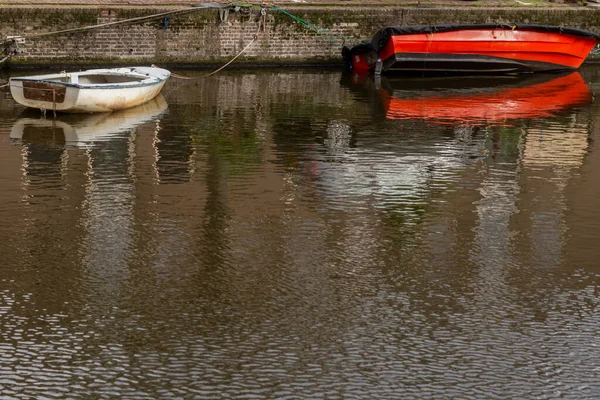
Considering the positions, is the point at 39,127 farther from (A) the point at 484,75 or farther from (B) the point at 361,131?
(A) the point at 484,75

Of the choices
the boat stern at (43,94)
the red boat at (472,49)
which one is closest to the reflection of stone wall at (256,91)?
the red boat at (472,49)

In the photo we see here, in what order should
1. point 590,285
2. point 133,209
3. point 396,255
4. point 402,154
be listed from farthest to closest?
1. point 402,154
2. point 133,209
3. point 396,255
4. point 590,285

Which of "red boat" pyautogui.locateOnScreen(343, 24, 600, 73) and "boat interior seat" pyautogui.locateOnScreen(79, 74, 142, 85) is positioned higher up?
"red boat" pyautogui.locateOnScreen(343, 24, 600, 73)

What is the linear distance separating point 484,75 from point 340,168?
606 inches

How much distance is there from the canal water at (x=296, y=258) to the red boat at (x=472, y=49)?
27.1ft

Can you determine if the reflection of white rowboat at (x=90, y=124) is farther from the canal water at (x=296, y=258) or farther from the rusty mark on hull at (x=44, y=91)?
the rusty mark on hull at (x=44, y=91)

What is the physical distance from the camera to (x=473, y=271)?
40.8ft

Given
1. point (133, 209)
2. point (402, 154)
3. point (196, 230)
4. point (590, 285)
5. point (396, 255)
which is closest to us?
point (590, 285)

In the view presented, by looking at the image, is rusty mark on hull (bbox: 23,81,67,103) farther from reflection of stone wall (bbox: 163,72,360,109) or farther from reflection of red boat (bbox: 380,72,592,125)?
reflection of red boat (bbox: 380,72,592,125)

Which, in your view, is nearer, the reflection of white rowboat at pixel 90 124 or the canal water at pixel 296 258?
the canal water at pixel 296 258

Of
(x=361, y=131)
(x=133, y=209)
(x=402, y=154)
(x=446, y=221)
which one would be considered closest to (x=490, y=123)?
(x=361, y=131)

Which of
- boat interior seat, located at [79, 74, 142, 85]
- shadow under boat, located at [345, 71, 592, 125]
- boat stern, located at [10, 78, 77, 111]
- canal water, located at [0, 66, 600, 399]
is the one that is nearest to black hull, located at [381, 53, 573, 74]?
shadow under boat, located at [345, 71, 592, 125]

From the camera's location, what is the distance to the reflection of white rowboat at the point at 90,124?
20.4 metres

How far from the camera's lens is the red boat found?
3053 centimetres
